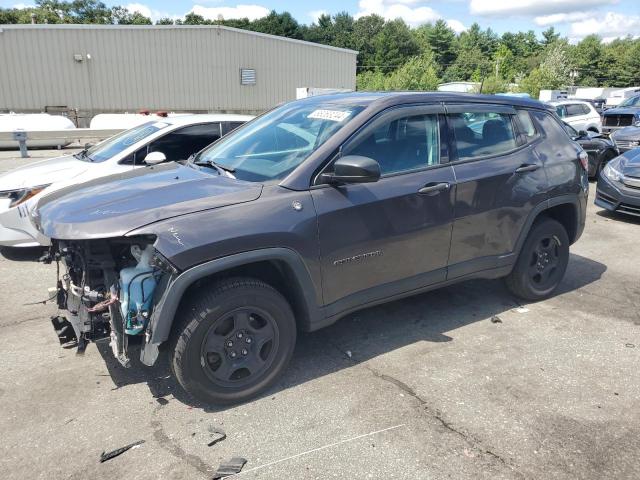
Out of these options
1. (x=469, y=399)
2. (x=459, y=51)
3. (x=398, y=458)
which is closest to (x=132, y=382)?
(x=398, y=458)

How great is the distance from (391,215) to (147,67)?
2665 cm

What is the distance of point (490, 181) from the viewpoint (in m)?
4.13

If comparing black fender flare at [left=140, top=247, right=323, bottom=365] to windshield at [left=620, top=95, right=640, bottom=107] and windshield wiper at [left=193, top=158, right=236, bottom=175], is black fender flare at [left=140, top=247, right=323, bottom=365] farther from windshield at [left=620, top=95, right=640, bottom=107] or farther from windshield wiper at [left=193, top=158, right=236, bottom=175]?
windshield at [left=620, top=95, right=640, bottom=107]

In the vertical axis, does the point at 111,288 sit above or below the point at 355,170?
below

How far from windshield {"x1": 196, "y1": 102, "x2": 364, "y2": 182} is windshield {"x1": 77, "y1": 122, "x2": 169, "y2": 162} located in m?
2.43

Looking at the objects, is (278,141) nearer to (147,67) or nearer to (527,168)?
(527,168)

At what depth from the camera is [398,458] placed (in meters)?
2.75

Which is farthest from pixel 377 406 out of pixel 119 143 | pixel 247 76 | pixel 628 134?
pixel 247 76

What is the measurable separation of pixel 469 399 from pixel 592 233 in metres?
5.37

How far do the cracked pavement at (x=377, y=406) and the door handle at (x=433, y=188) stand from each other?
1.18 m

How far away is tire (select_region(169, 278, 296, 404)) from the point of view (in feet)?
9.86

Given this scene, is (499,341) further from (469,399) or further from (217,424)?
(217,424)

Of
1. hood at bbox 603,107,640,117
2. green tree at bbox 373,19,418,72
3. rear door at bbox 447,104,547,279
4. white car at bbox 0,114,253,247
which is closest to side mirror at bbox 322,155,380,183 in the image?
rear door at bbox 447,104,547,279

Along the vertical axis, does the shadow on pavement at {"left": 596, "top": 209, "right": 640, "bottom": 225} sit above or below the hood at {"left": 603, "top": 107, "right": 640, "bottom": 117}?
below
